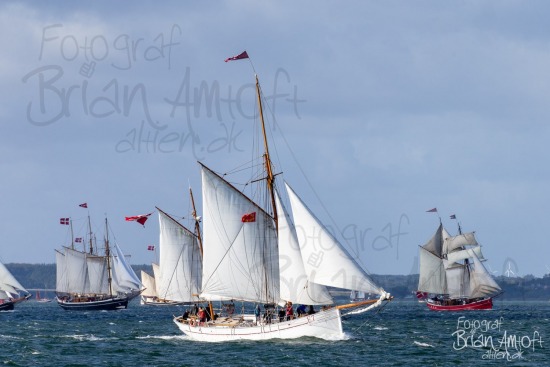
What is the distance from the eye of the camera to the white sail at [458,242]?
177000 millimetres

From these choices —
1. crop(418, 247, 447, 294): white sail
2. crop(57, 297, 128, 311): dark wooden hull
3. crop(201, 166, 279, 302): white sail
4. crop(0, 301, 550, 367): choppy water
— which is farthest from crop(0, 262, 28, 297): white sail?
crop(201, 166, 279, 302): white sail

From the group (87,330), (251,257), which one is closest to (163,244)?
(87,330)

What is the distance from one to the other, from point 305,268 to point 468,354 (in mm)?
12233

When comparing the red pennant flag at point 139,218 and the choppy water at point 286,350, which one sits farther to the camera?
the red pennant flag at point 139,218

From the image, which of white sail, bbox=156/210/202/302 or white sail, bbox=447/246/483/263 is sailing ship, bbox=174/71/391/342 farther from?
white sail, bbox=447/246/483/263

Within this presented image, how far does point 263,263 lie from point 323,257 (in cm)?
717

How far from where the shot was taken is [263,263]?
80000 millimetres

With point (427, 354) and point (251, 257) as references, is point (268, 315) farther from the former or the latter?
point (427, 354)

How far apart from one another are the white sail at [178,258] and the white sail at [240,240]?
Answer: 23846 millimetres

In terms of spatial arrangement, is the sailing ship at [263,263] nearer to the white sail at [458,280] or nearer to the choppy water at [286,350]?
the choppy water at [286,350]

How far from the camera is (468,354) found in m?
74.2

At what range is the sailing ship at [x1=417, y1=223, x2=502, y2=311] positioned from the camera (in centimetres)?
17475

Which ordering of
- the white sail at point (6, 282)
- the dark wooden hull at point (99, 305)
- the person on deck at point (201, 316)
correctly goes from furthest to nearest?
the dark wooden hull at point (99, 305), the white sail at point (6, 282), the person on deck at point (201, 316)

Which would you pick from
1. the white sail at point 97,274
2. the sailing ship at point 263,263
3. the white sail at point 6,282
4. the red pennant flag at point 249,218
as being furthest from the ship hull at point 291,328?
the white sail at point 97,274
